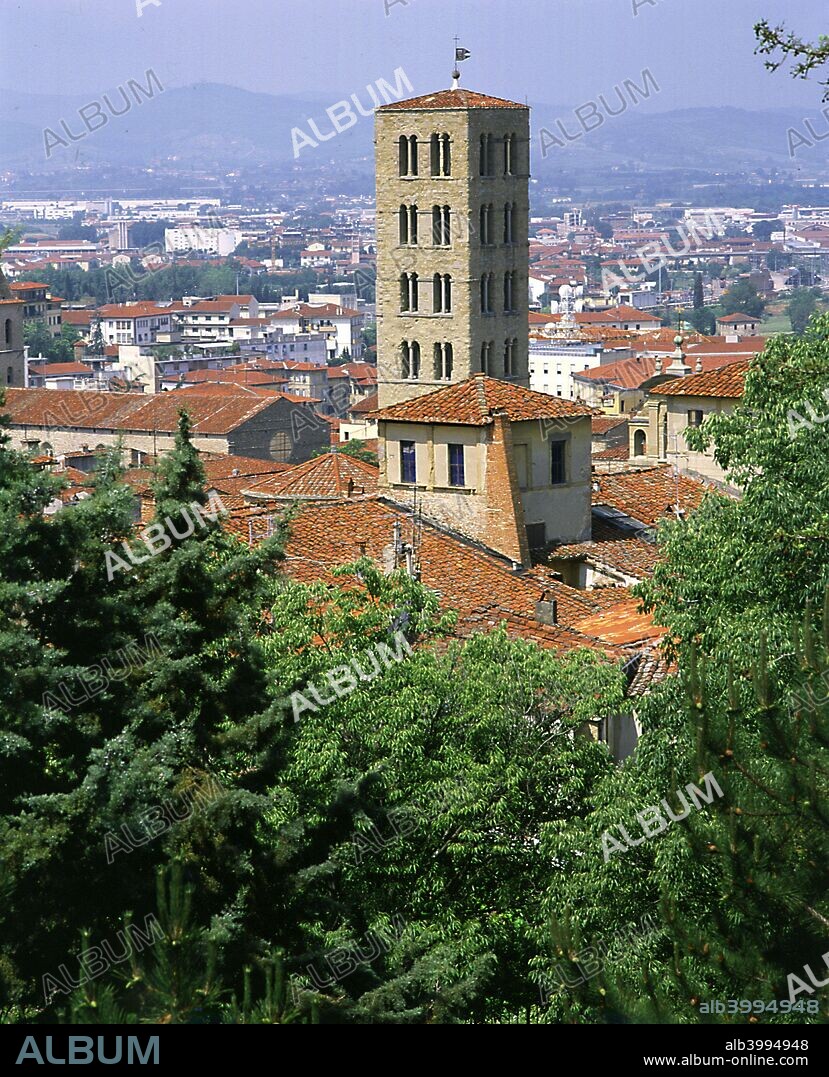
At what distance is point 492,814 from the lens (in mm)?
→ 15398

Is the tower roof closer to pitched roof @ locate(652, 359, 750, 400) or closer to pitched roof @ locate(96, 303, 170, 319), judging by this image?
pitched roof @ locate(652, 359, 750, 400)

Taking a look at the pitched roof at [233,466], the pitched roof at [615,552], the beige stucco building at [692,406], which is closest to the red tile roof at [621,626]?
the pitched roof at [615,552]

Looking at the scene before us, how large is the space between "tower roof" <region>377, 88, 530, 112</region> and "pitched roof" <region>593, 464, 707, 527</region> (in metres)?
22.8

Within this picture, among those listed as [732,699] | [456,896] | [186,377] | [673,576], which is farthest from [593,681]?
[186,377]

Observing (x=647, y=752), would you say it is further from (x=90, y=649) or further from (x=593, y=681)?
(x=90, y=649)

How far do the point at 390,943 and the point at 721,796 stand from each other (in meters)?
4.01

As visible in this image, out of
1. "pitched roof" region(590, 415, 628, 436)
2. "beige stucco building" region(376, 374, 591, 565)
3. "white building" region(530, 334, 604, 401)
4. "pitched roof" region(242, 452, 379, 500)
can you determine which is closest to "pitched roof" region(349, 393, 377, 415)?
"pitched roof" region(590, 415, 628, 436)

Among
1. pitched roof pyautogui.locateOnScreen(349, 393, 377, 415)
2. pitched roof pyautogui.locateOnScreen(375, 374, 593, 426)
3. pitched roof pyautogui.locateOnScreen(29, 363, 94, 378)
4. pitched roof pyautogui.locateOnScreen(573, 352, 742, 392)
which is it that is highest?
pitched roof pyautogui.locateOnScreen(375, 374, 593, 426)

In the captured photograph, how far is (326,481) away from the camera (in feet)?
99.4

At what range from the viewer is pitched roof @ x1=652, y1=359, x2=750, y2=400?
32.7 m

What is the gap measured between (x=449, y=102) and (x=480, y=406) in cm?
2736

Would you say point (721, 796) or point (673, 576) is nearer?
point (721, 796)

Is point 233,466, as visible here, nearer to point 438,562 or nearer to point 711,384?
point 711,384

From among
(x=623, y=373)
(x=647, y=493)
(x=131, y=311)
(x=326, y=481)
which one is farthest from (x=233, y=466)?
(x=131, y=311)
